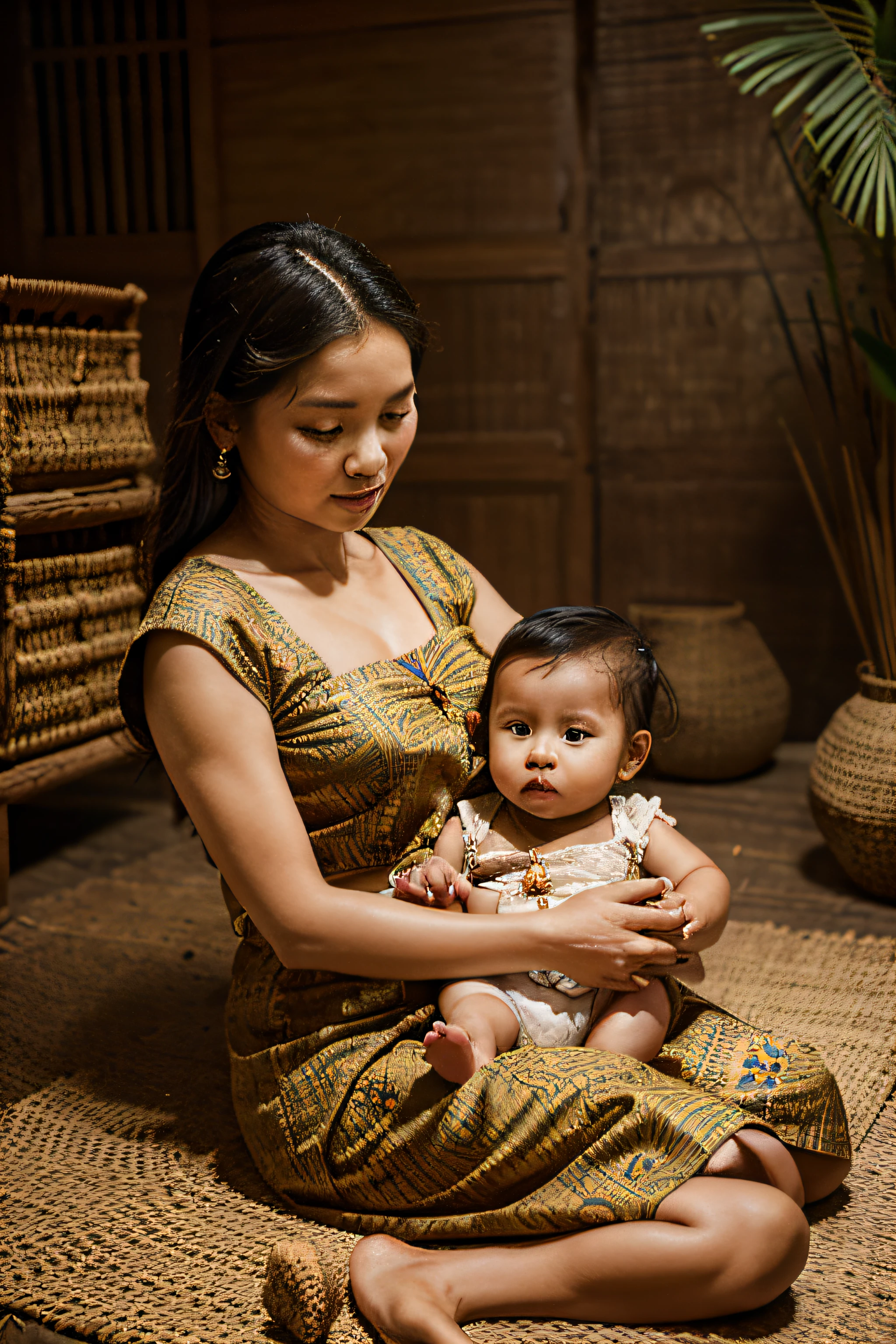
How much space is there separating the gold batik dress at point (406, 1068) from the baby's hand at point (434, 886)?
7cm

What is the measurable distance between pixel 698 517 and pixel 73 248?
7.38 feet

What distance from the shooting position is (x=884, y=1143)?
1.84 meters

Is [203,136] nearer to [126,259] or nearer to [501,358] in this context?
[126,259]

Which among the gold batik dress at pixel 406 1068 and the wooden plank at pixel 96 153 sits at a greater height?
the wooden plank at pixel 96 153

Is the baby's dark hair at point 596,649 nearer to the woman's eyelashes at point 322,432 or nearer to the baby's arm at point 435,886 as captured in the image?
the baby's arm at point 435,886

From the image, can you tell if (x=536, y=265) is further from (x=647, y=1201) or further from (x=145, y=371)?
(x=647, y=1201)

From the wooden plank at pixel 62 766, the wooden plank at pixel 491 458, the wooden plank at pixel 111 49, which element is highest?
the wooden plank at pixel 111 49

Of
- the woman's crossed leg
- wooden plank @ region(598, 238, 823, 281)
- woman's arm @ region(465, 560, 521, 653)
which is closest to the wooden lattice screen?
wooden plank @ region(598, 238, 823, 281)

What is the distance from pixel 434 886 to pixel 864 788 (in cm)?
155

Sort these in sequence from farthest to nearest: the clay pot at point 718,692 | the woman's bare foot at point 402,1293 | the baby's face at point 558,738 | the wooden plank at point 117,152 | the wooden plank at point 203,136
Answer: the wooden plank at point 117,152 < the wooden plank at point 203,136 < the clay pot at point 718,692 < the baby's face at point 558,738 < the woman's bare foot at point 402,1293

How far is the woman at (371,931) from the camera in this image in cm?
132

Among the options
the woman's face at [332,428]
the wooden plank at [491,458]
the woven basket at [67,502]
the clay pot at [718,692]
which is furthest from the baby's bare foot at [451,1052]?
the wooden plank at [491,458]

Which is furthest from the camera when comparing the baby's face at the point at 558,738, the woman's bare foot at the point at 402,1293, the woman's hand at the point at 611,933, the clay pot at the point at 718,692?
the clay pot at the point at 718,692

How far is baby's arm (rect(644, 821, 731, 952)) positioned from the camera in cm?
149
